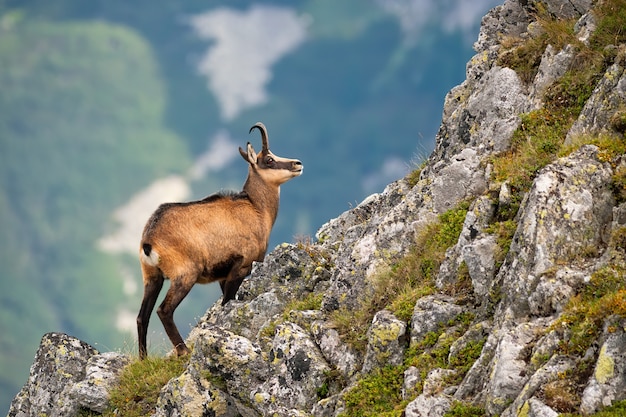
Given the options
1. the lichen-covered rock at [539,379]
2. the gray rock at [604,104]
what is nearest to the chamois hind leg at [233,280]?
the gray rock at [604,104]

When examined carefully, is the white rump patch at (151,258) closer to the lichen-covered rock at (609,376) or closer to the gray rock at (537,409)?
the gray rock at (537,409)

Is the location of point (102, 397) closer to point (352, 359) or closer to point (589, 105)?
point (352, 359)

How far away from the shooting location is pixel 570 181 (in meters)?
9.63

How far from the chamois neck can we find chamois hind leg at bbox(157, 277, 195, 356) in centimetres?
306

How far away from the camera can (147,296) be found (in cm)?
1593

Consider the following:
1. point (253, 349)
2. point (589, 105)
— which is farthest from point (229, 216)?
point (589, 105)

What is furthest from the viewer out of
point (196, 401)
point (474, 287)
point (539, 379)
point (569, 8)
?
point (569, 8)

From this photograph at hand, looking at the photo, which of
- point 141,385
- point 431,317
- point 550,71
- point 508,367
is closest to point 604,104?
point 550,71

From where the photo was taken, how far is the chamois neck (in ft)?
59.2

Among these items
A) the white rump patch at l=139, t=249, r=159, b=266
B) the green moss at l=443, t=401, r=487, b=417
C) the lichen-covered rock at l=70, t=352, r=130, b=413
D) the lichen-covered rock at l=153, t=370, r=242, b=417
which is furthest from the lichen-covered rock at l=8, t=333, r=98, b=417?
the green moss at l=443, t=401, r=487, b=417

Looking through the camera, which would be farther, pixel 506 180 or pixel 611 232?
pixel 506 180

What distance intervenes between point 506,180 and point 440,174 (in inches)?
79.5

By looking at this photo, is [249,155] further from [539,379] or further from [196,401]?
[539,379]

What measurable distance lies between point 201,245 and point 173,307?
138 centimetres
